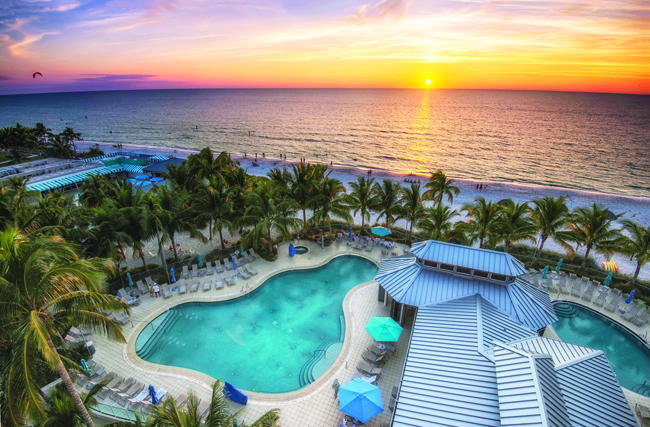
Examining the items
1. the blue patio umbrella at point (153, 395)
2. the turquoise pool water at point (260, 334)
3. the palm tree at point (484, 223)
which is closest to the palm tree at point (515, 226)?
the palm tree at point (484, 223)

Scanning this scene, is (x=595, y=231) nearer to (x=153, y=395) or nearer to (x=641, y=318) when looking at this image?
(x=641, y=318)

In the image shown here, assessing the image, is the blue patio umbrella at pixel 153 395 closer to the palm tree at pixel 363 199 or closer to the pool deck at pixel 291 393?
the pool deck at pixel 291 393

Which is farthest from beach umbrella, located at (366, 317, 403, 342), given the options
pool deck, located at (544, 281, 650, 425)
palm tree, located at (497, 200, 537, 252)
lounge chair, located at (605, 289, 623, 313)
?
lounge chair, located at (605, 289, 623, 313)

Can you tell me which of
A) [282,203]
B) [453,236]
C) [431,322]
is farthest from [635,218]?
[282,203]

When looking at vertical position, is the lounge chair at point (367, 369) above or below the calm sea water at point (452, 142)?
below

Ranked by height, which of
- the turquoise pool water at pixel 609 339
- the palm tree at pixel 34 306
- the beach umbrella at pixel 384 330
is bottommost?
the turquoise pool water at pixel 609 339

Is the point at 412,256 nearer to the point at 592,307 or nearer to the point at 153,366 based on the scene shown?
the point at 592,307
